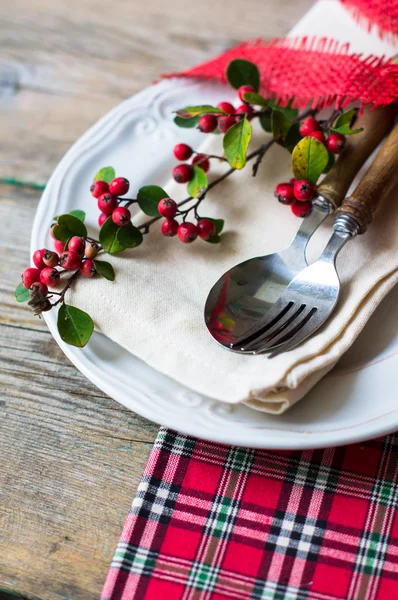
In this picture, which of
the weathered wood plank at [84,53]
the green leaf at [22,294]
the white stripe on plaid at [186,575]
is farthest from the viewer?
the weathered wood plank at [84,53]

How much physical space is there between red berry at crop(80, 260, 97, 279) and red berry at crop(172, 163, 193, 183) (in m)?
0.14

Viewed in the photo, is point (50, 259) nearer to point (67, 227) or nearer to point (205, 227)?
point (67, 227)

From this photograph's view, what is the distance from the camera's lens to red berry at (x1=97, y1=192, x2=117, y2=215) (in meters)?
0.64

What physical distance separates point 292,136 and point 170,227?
0.53 ft

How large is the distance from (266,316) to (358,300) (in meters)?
0.08

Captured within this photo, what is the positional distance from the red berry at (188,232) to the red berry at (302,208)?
0.10 meters

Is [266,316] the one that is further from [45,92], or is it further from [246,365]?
[45,92]

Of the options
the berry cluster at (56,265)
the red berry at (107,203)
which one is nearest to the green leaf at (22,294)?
the berry cluster at (56,265)

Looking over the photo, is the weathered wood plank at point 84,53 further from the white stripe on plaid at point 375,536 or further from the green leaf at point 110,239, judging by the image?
the white stripe on plaid at point 375,536

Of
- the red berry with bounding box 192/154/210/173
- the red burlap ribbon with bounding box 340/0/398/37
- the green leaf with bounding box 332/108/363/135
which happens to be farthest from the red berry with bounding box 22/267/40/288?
the red burlap ribbon with bounding box 340/0/398/37

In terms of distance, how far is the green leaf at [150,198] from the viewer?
0.65m

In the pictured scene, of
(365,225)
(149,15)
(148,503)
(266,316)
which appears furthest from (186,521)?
(149,15)

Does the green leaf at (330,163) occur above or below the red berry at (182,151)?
above

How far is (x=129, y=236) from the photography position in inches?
24.8
